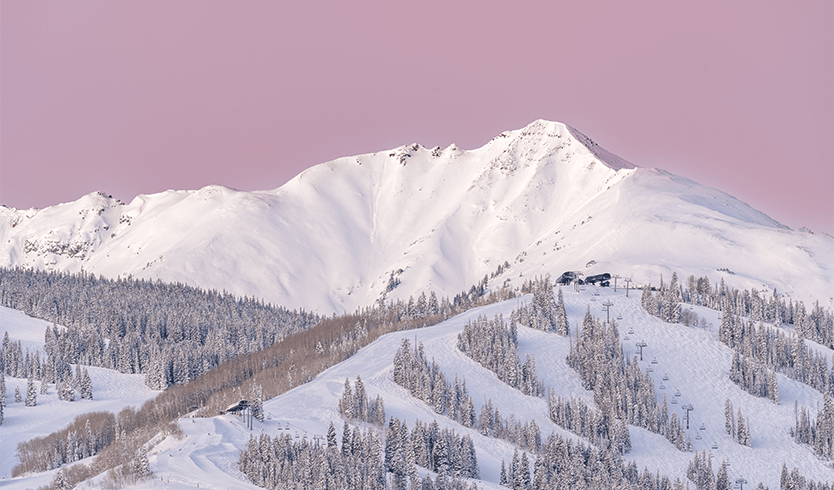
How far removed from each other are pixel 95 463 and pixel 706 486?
103455 mm

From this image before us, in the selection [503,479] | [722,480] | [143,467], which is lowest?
[722,480]

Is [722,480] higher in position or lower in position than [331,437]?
lower

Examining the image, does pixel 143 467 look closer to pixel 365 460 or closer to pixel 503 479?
pixel 365 460

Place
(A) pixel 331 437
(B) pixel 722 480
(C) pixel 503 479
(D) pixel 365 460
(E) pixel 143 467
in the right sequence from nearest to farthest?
(E) pixel 143 467 < (D) pixel 365 460 < (A) pixel 331 437 < (C) pixel 503 479 < (B) pixel 722 480

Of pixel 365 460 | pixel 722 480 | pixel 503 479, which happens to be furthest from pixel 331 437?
pixel 722 480

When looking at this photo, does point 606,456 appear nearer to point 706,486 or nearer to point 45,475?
point 706,486

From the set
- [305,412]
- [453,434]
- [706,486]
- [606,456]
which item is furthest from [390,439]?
[706,486]

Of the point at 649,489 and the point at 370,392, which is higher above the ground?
the point at 370,392

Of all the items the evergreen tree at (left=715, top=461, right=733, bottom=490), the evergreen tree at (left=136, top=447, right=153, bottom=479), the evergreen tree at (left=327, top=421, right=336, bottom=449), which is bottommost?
the evergreen tree at (left=715, top=461, right=733, bottom=490)

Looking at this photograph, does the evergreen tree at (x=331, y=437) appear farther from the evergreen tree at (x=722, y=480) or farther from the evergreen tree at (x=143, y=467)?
the evergreen tree at (x=722, y=480)

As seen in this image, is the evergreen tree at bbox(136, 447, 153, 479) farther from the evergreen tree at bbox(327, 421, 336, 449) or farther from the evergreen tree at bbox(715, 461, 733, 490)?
the evergreen tree at bbox(715, 461, 733, 490)

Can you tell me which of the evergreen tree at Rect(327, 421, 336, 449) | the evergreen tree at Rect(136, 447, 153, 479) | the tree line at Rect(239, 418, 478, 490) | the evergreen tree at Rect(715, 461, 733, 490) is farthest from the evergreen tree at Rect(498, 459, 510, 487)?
the evergreen tree at Rect(136, 447, 153, 479)

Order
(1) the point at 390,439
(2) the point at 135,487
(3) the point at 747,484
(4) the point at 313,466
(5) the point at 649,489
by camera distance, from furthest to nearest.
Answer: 1. (3) the point at 747,484
2. (5) the point at 649,489
3. (1) the point at 390,439
4. (4) the point at 313,466
5. (2) the point at 135,487

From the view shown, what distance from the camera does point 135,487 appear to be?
135 metres
